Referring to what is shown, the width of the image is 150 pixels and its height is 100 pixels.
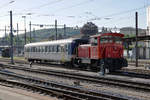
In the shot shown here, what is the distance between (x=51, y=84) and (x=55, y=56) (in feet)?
47.4

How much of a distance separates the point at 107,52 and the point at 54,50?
977 cm

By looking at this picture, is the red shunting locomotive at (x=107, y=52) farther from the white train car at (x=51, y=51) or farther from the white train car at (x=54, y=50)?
the white train car at (x=51, y=51)

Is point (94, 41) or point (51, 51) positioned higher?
point (94, 41)

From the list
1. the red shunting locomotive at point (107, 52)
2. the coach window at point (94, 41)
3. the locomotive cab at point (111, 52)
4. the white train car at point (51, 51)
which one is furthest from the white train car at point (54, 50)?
the locomotive cab at point (111, 52)

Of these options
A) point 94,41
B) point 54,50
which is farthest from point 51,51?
point 94,41

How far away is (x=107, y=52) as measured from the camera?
2209 cm

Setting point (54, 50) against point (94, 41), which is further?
point (54, 50)

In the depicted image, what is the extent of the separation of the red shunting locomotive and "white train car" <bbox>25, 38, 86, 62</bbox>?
3.47 metres

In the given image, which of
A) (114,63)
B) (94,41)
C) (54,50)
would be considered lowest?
(114,63)

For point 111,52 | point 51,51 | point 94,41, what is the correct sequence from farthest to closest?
point 51,51 < point 94,41 < point 111,52

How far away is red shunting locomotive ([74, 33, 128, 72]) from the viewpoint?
2191 centimetres

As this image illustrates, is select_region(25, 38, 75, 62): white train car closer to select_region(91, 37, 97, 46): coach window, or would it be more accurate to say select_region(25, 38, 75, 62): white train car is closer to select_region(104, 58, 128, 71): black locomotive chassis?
select_region(91, 37, 97, 46): coach window

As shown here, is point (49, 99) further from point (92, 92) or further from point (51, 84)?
point (51, 84)

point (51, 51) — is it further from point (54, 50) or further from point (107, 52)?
point (107, 52)
